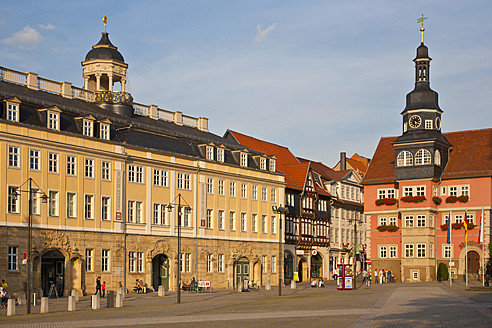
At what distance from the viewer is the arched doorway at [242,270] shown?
73.1 metres

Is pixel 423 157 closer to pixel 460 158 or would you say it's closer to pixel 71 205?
pixel 460 158

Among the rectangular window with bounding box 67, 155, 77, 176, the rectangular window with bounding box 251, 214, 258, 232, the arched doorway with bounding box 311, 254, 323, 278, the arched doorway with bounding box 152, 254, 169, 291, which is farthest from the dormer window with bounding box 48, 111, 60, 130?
the arched doorway with bounding box 311, 254, 323, 278

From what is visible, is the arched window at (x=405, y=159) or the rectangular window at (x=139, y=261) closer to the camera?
the rectangular window at (x=139, y=261)

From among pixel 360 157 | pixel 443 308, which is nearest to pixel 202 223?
pixel 443 308

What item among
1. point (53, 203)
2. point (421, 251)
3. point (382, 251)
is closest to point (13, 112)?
point (53, 203)

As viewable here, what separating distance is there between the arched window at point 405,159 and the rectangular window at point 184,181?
3037 centimetres

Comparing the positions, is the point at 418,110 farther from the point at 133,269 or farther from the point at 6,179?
the point at 6,179

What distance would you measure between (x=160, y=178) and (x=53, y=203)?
41.1 ft

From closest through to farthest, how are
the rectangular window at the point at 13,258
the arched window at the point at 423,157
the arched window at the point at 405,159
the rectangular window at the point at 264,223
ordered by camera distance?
1. the rectangular window at the point at 13,258
2. the rectangular window at the point at 264,223
3. the arched window at the point at 423,157
4. the arched window at the point at 405,159

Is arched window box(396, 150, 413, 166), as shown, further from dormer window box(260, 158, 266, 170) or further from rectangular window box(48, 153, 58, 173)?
rectangular window box(48, 153, 58, 173)

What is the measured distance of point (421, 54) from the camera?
296ft

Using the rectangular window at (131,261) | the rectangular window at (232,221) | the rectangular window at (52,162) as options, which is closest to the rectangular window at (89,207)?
the rectangular window at (52,162)

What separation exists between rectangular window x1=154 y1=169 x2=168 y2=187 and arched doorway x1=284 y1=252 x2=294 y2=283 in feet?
86.5

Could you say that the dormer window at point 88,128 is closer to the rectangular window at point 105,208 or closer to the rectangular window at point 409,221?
the rectangular window at point 105,208
